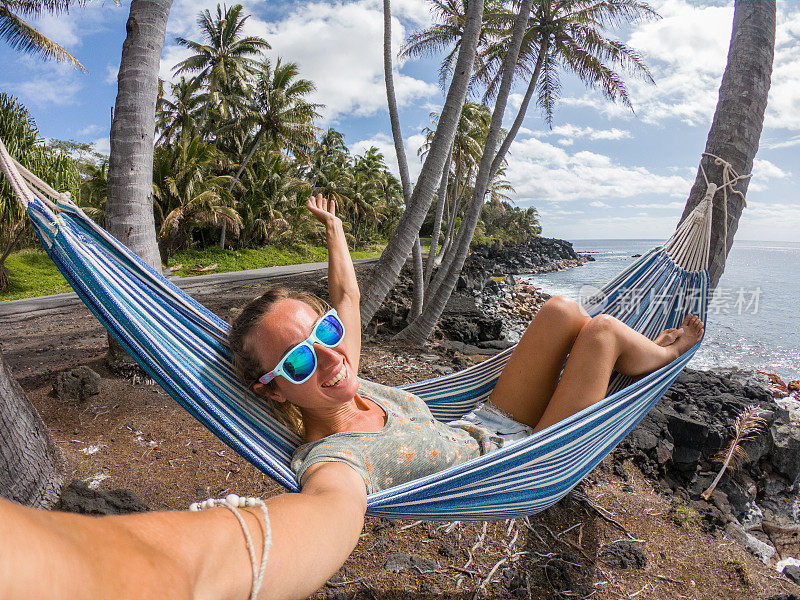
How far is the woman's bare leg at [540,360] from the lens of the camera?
160 centimetres

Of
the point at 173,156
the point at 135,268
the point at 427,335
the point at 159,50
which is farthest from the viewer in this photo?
the point at 173,156

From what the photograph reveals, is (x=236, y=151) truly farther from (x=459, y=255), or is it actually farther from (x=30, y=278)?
(x=459, y=255)

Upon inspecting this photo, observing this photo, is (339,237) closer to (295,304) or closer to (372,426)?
(295,304)

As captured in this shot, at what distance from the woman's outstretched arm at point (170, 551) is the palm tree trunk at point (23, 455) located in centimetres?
121

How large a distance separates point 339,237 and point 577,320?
0.86m

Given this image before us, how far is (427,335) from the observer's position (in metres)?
4.97

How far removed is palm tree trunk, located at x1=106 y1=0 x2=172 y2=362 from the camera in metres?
2.30

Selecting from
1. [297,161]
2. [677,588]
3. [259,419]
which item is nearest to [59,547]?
[259,419]

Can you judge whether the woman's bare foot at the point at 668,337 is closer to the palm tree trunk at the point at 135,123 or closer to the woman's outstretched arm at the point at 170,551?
the woman's outstretched arm at the point at 170,551

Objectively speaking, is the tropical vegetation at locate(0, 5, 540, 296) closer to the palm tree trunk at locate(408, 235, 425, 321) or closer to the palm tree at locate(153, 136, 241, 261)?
the palm tree at locate(153, 136, 241, 261)

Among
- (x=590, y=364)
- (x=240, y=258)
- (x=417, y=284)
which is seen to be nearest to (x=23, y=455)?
(x=590, y=364)

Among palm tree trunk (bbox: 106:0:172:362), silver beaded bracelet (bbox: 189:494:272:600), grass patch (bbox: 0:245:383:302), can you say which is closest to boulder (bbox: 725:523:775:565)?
silver beaded bracelet (bbox: 189:494:272:600)

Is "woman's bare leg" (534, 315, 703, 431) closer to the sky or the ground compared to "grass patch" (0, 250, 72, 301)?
closer to the sky

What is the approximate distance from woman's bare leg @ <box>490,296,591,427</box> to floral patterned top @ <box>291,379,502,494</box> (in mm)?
188
